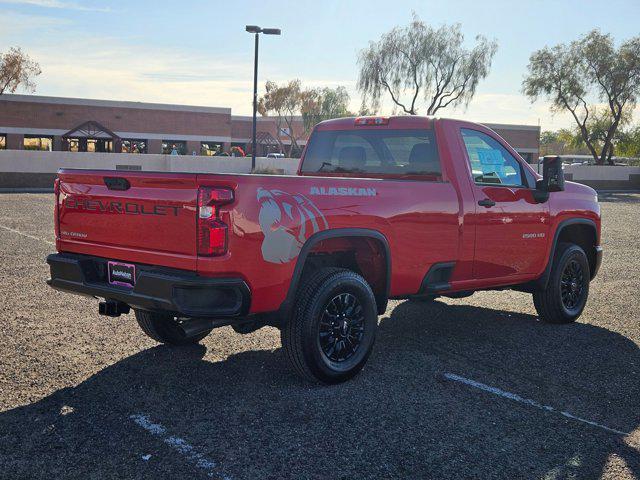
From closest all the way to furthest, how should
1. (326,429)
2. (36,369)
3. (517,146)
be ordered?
(326,429) < (36,369) < (517,146)

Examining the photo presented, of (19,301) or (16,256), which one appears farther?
(16,256)

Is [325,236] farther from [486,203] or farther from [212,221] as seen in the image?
[486,203]

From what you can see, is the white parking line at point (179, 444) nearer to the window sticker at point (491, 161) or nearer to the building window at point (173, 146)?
the window sticker at point (491, 161)

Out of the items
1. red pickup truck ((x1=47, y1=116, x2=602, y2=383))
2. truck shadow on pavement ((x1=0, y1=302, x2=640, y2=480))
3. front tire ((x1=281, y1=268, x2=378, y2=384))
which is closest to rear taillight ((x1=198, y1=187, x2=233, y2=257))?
red pickup truck ((x1=47, y1=116, x2=602, y2=383))

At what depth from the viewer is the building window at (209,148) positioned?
60281 millimetres

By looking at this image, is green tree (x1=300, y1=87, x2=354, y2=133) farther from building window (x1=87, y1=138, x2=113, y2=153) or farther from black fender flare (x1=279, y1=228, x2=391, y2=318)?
black fender flare (x1=279, y1=228, x2=391, y2=318)

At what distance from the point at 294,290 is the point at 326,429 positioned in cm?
101

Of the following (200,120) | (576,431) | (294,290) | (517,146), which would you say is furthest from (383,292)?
(517,146)

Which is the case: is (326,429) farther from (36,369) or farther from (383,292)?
(36,369)

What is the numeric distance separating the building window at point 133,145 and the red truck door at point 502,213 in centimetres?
5104

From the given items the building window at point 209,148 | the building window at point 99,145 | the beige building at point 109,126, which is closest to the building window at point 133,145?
the beige building at point 109,126

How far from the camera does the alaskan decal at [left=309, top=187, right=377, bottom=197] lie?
195 inches

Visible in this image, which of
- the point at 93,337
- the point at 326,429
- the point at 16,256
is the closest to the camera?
the point at 326,429

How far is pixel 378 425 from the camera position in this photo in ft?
14.7
